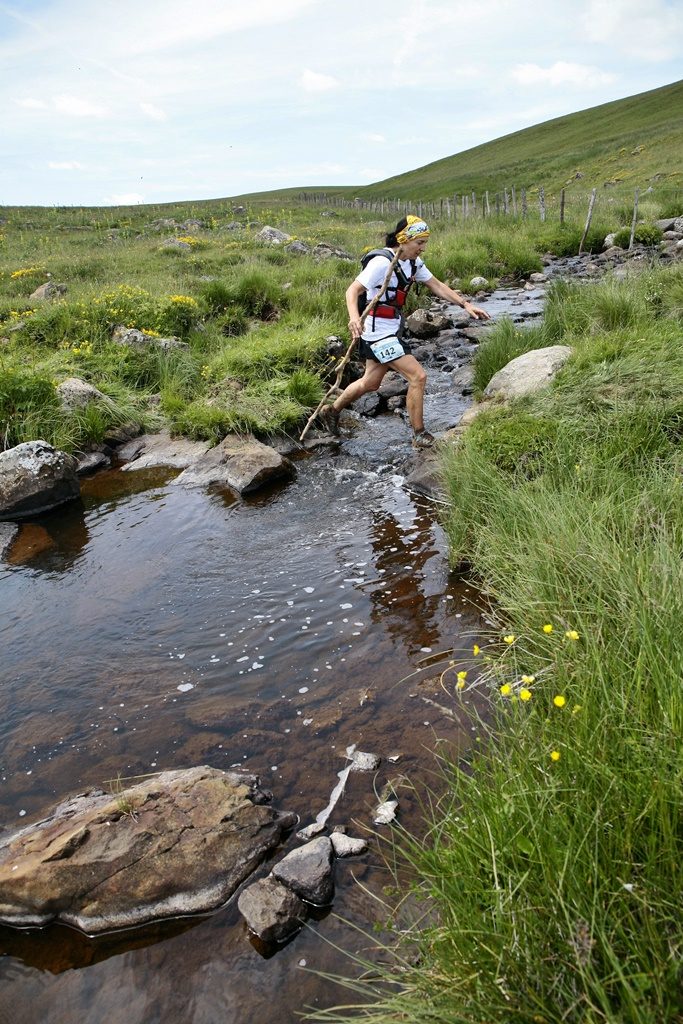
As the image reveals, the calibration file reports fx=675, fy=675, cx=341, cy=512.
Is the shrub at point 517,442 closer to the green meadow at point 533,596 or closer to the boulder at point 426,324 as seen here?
the green meadow at point 533,596

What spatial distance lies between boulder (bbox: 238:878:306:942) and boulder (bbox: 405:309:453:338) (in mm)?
13491

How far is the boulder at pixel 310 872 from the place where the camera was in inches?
123

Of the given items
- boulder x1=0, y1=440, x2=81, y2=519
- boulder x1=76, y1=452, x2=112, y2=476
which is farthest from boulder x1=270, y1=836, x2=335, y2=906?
boulder x1=76, y1=452, x2=112, y2=476

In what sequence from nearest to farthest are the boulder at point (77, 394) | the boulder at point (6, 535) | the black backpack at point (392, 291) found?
the boulder at point (6, 535)
the black backpack at point (392, 291)
the boulder at point (77, 394)

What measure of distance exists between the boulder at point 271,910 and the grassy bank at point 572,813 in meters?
0.42

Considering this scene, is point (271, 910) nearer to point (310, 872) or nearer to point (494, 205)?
point (310, 872)

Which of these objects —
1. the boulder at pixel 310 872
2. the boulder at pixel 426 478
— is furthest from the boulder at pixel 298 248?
the boulder at pixel 310 872

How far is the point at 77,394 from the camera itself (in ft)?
34.4

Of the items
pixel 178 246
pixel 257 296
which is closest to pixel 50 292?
pixel 257 296

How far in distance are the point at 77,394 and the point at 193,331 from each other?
12.4ft

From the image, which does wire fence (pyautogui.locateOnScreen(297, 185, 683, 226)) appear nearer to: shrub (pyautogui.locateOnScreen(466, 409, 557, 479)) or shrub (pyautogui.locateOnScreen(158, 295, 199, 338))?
shrub (pyautogui.locateOnScreen(158, 295, 199, 338))

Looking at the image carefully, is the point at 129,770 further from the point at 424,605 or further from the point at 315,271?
the point at 315,271

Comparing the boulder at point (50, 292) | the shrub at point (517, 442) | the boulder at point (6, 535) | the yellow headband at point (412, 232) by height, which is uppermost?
the boulder at point (50, 292)

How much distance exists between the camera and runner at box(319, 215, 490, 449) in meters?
8.37
